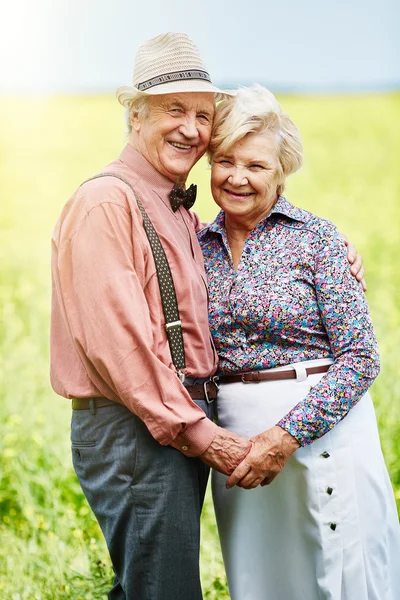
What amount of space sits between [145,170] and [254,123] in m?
0.39

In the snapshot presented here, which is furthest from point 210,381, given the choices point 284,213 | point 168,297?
point 284,213

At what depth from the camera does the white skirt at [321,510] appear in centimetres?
252

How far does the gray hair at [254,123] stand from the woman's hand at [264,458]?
2.86ft

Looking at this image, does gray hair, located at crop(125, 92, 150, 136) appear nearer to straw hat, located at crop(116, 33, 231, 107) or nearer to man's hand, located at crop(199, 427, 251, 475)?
straw hat, located at crop(116, 33, 231, 107)

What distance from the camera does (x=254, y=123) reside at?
2.55 metres

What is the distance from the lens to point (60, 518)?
3885 millimetres

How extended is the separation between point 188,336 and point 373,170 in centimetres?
582

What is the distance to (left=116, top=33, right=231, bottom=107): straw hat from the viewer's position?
2439mm

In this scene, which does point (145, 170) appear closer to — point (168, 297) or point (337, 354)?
point (168, 297)

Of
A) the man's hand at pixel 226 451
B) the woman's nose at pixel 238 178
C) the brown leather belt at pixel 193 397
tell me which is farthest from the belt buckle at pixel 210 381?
the woman's nose at pixel 238 178

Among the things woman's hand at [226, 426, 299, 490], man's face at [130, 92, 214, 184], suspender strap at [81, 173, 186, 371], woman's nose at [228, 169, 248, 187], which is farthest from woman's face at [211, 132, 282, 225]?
woman's hand at [226, 426, 299, 490]

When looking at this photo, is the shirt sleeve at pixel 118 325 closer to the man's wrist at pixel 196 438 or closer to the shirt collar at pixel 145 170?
the man's wrist at pixel 196 438

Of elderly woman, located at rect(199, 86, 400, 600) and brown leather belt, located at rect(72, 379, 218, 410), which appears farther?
elderly woman, located at rect(199, 86, 400, 600)

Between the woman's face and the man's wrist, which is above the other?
the woman's face
